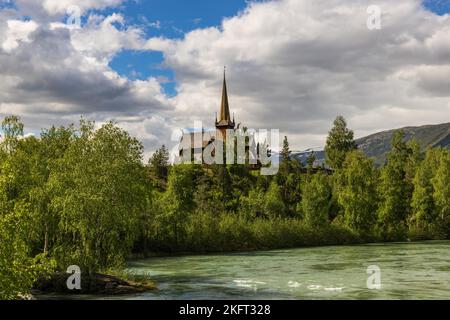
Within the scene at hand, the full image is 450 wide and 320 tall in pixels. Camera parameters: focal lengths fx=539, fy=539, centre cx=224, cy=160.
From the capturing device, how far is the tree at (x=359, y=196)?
8744cm

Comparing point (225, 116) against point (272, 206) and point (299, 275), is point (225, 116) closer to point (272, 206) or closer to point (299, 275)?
point (272, 206)

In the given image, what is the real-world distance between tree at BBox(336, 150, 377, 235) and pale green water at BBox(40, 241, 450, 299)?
23.7 meters

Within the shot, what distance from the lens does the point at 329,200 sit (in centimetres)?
9681

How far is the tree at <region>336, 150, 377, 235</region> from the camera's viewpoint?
87438mm

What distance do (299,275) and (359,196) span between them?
5097 cm

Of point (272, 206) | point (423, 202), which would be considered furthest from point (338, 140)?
point (272, 206)

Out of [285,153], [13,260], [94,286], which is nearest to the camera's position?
[13,260]

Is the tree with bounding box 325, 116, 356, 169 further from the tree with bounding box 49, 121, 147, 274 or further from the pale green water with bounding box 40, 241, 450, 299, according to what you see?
the tree with bounding box 49, 121, 147, 274

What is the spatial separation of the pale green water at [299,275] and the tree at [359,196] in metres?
23.7

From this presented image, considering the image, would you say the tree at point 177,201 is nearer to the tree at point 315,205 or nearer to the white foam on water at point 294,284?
the tree at point 315,205

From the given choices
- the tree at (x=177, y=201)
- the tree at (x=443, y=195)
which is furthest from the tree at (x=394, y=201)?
the tree at (x=177, y=201)

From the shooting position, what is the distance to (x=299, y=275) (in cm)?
4219

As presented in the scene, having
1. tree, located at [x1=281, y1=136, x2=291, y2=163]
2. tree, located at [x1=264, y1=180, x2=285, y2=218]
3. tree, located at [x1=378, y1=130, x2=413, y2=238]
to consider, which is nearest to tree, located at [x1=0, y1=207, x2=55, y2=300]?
tree, located at [x1=264, y1=180, x2=285, y2=218]

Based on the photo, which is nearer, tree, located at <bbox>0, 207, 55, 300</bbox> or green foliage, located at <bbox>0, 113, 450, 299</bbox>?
tree, located at <bbox>0, 207, 55, 300</bbox>
